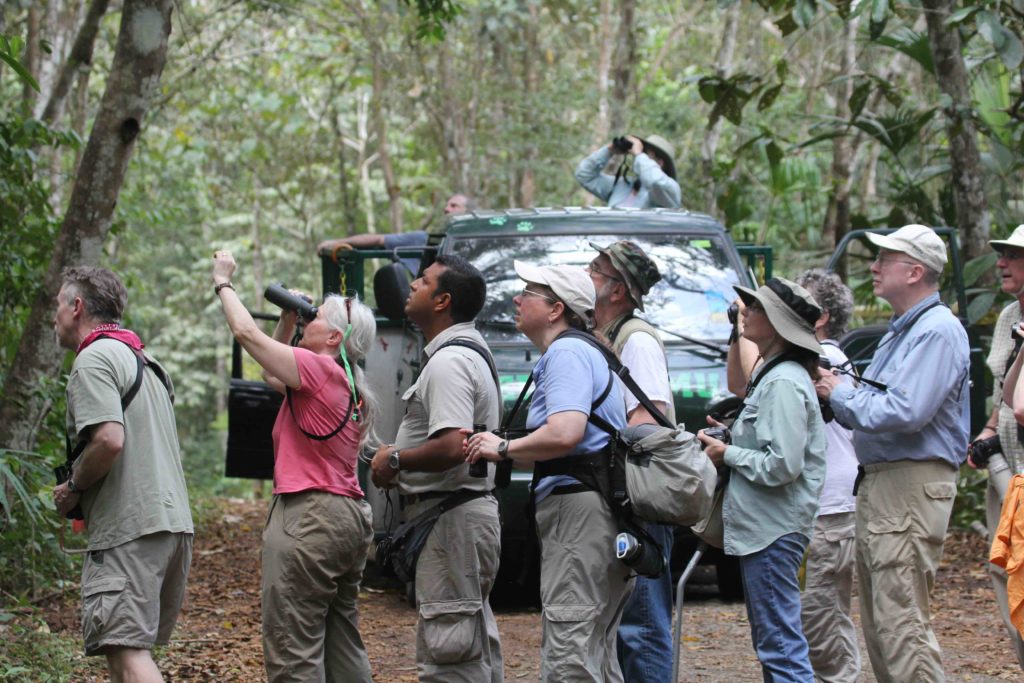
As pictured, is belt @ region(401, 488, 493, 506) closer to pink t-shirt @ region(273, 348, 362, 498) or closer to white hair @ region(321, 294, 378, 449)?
pink t-shirt @ region(273, 348, 362, 498)

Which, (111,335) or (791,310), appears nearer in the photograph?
(111,335)

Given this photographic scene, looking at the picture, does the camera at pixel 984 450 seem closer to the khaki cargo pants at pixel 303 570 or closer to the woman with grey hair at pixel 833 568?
the woman with grey hair at pixel 833 568

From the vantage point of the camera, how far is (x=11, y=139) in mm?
8203

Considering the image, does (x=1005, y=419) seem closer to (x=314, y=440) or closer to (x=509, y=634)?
(x=314, y=440)

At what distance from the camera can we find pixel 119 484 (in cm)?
480

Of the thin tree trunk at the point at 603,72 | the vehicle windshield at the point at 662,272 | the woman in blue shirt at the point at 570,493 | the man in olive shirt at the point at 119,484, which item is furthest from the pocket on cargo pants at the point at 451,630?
the thin tree trunk at the point at 603,72

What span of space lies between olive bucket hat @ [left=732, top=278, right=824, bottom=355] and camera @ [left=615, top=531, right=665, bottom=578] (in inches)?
38.3

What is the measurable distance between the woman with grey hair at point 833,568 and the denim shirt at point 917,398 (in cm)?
30

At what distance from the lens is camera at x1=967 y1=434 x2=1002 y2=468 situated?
17.9ft

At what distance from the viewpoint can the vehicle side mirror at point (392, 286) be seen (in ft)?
24.2

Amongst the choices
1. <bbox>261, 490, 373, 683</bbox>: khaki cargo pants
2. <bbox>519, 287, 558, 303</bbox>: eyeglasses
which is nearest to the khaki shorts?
<bbox>261, 490, 373, 683</bbox>: khaki cargo pants

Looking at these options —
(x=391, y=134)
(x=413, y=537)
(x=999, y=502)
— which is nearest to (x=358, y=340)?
→ (x=413, y=537)

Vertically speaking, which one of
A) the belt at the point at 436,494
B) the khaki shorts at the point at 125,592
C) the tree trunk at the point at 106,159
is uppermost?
the tree trunk at the point at 106,159

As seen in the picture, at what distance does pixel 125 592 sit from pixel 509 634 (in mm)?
3223
